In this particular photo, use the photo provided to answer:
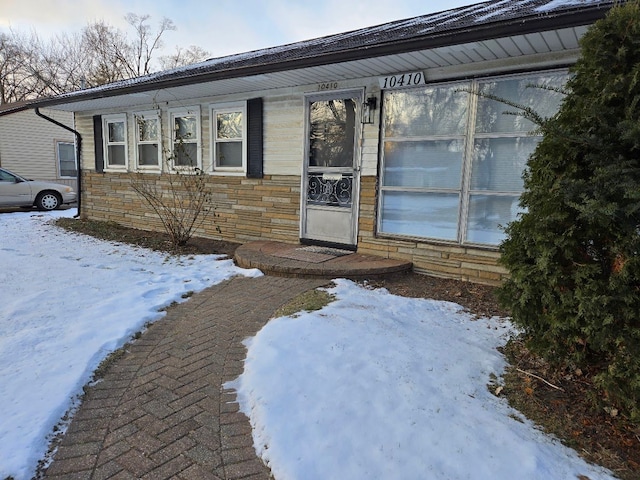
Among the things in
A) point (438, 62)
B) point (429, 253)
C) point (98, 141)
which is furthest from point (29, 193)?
point (438, 62)

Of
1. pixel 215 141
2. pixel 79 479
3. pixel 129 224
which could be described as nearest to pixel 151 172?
pixel 129 224

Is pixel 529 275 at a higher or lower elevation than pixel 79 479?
higher

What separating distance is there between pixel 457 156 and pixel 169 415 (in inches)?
155

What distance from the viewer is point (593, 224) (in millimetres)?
2086

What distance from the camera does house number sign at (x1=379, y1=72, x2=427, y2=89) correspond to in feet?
15.5

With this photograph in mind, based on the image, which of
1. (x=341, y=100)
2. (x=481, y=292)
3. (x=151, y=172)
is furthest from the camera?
(x=151, y=172)

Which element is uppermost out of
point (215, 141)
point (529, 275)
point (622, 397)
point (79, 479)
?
point (215, 141)

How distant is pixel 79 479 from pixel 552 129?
2.69m

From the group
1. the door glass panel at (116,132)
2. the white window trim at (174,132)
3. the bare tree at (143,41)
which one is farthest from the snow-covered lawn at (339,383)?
the bare tree at (143,41)

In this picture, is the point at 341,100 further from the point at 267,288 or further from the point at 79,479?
the point at 79,479

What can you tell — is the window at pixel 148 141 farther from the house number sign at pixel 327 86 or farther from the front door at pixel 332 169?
the house number sign at pixel 327 86

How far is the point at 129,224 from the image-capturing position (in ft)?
28.3

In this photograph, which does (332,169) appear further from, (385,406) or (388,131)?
(385,406)

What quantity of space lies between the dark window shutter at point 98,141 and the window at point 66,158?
9337mm
